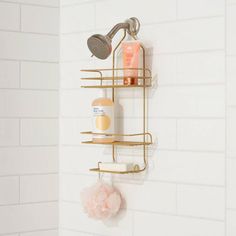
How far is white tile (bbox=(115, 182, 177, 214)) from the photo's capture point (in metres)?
1.84

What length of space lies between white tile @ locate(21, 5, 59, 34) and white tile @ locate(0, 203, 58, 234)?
655mm

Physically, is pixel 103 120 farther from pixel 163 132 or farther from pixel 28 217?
pixel 28 217

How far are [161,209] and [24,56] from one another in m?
0.75

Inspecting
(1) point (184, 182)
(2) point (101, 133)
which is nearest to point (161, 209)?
(1) point (184, 182)

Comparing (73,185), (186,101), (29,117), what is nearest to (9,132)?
(29,117)

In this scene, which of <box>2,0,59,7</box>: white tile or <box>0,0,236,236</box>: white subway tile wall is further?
<box>2,0,59,7</box>: white tile

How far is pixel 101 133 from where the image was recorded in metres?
→ 1.88

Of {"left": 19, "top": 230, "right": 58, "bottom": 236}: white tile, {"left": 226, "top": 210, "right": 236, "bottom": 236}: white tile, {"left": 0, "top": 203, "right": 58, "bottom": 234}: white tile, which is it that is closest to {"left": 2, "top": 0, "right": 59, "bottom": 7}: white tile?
{"left": 0, "top": 203, "right": 58, "bottom": 234}: white tile

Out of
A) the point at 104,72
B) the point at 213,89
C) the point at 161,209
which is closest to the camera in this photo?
the point at 213,89

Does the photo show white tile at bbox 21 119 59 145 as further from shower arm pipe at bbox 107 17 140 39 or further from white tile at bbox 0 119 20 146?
shower arm pipe at bbox 107 17 140 39

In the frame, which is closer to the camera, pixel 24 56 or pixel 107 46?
pixel 107 46

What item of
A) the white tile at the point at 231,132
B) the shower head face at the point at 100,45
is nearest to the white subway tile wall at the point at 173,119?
the white tile at the point at 231,132

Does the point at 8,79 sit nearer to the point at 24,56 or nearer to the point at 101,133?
the point at 24,56

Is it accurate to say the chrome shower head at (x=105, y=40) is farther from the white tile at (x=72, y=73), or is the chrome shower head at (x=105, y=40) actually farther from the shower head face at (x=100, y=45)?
the white tile at (x=72, y=73)
